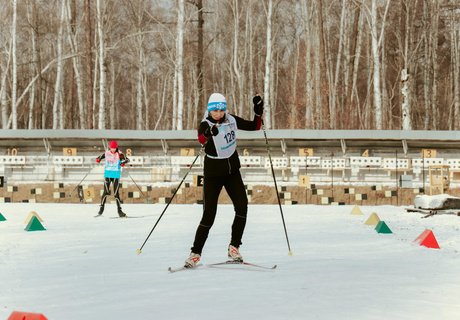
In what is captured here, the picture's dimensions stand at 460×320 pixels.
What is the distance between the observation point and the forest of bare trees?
3750cm

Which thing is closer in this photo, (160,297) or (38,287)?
(160,297)

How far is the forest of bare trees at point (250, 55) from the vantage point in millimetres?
37500

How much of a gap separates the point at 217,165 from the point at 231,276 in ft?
3.94

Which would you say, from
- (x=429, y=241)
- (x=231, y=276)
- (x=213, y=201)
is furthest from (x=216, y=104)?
(x=429, y=241)

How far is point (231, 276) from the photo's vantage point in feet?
22.0

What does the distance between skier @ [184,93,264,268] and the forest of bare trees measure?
24.4 metres

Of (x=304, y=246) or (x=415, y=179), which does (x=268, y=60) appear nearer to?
(x=415, y=179)

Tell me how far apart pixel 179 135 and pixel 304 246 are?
1550 cm

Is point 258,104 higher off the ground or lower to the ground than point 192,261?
higher

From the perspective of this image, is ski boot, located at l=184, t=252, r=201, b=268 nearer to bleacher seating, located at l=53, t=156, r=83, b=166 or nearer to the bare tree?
bleacher seating, located at l=53, t=156, r=83, b=166

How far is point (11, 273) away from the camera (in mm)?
7168

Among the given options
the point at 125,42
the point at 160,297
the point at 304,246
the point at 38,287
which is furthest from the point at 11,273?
the point at 125,42

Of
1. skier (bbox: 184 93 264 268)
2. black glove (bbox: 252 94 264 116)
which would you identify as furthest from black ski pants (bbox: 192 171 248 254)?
black glove (bbox: 252 94 264 116)

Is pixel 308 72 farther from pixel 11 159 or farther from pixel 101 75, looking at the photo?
pixel 11 159
